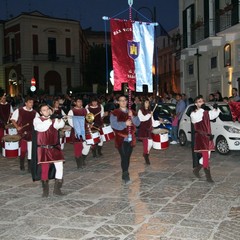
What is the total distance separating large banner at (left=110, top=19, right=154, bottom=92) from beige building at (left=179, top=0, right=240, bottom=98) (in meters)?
13.2

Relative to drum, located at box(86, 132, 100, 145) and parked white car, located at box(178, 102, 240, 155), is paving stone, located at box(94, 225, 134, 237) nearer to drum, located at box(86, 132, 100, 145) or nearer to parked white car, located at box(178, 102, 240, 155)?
drum, located at box(86, 132, 100, 145)

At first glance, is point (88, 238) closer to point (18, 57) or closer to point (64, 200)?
point (64, 200)

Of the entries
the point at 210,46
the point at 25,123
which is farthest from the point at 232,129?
the point at 210,46

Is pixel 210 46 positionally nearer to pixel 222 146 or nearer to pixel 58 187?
pixel 222 146

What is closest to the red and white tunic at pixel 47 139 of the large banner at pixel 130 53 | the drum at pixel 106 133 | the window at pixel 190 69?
the large banner at pixel 130 53

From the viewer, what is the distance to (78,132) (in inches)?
376

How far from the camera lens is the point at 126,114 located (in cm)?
870

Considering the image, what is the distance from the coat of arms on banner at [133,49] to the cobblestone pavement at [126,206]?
2500 millimetres

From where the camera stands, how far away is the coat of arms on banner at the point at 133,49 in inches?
330

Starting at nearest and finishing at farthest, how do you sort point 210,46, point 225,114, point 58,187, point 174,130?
point 58,187, point 225,114, point 174,130, point 210,46

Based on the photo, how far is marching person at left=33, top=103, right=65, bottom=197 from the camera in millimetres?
7531

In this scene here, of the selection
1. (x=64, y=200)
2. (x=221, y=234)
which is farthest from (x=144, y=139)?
(x=221, y=234)

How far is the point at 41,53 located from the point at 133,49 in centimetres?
4455

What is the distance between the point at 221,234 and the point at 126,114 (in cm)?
372
